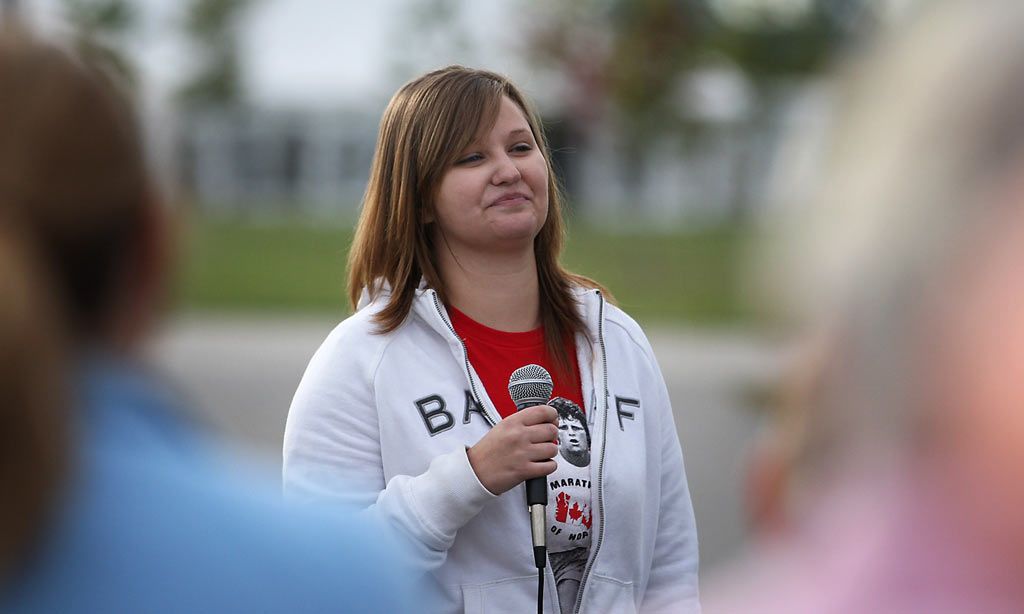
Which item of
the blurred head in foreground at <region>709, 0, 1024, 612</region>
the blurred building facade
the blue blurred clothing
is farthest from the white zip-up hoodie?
the blurred building facade

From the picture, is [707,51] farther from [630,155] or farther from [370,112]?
[370,112]

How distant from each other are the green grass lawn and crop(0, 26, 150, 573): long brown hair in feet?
39.5

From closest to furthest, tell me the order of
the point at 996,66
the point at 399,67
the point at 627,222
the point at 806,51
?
the point at 996,66, the point at 806,51, the point at 627,222, the point at 399,67

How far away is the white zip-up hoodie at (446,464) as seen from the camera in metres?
2.29

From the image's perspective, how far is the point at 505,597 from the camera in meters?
2.34

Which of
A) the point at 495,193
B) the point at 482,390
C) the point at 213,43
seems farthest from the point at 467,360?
the point at 213,43

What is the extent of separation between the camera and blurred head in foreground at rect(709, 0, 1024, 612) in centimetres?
79

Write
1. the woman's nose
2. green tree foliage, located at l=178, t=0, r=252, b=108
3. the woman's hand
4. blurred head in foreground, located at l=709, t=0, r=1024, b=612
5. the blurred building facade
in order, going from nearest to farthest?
blurred head in foreground, located at l=709, t=0, r=1024, b=612 < the woman's hand < the woman's nose < the blurred building facade < green tree foliage, located at l=178, t=0, r=252, b=108

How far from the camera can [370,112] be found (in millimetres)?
63281

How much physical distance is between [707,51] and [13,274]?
25.6 meters

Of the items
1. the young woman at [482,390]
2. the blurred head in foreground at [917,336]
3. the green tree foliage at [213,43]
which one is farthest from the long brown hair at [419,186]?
the green tree foliage at [213,43]

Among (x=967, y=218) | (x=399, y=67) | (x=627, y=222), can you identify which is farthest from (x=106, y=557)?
(x=399, y=67)

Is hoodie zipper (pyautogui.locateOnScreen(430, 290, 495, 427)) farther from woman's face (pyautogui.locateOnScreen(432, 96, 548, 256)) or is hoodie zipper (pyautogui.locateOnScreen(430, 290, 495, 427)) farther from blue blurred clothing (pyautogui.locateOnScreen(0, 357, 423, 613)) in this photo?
blue blurred clothing (pyautogui.locateOnScreen(0, 357, 423, 613))

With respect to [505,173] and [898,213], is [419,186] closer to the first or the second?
[505,173]
